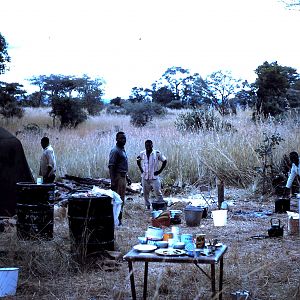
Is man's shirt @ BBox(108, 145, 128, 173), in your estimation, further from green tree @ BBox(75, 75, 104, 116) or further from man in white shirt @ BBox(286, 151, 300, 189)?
green tree @ BBox(75, 75, 104, 116)

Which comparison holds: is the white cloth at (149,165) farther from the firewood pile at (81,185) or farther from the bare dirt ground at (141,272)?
the bare dirt ground at (141,272)

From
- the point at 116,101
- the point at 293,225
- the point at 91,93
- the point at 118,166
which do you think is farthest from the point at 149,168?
the point at 116,101

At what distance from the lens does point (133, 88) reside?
5478 cm

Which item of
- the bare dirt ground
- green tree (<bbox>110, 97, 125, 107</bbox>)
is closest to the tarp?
the bare dirt ground

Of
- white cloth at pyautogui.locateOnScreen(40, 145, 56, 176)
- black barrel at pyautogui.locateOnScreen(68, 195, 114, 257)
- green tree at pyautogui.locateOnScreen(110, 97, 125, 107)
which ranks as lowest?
black barrel at pyautogui.locateOnScreen(68, 195, 114, 257)

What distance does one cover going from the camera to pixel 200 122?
23.0 metres

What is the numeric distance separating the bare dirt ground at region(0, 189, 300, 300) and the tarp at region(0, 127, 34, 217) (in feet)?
5.13

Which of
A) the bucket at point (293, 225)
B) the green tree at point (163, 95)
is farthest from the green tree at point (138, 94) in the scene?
the bucket at point (293, 225)

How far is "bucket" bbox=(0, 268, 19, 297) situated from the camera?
19.5ft

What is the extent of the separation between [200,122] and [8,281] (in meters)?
17.6

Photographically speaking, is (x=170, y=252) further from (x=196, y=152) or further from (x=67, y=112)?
(x=67, y=112)

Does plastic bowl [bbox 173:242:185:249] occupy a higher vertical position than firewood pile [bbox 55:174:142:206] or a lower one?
higher

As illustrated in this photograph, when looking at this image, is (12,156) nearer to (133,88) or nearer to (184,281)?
(184,281)

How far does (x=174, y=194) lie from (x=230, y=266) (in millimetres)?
8401
